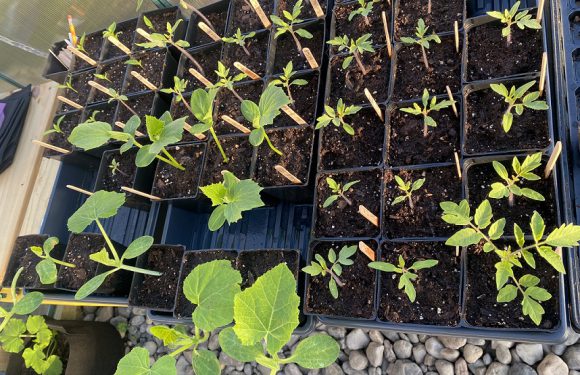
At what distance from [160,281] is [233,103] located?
0.63m

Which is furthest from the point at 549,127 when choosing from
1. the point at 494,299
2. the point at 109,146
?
the point at 109,146

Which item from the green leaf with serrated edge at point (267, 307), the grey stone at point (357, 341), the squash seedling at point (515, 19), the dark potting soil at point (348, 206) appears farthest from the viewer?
the grey stone at point (357, 341)

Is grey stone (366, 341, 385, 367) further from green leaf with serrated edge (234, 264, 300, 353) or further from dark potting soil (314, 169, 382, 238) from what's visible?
green leaf with serrated edge (234, 264, 300, 353)

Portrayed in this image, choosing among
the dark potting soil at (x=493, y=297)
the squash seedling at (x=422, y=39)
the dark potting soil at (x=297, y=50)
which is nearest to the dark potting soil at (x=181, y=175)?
the dark potting soil at (x=297, y=50)

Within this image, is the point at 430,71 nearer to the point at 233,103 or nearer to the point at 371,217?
the point at 371,217

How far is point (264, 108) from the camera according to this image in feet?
3.91

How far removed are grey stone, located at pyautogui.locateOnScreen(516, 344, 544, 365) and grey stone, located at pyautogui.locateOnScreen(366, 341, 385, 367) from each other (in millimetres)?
390

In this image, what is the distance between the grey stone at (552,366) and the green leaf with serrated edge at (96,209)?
1.23m

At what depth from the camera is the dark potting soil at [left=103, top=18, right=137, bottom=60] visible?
188 centimetres

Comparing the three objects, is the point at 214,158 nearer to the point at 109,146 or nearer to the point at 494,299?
the point at 109,146

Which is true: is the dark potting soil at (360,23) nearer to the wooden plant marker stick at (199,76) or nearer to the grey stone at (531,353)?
the wooden plant marker stick at (199,76)

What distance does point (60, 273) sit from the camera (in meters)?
1.51

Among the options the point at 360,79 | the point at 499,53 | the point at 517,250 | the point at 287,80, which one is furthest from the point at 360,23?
the point at 517,250

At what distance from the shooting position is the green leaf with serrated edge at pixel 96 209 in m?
1.21
